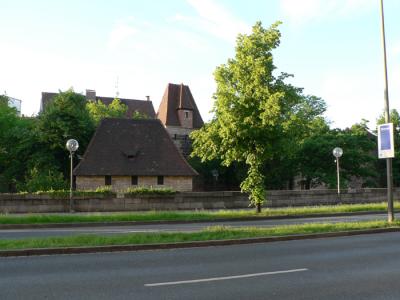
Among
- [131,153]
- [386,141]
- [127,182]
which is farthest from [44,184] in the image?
[386,141]

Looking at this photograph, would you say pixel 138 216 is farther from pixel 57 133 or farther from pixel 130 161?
pixel 57 133

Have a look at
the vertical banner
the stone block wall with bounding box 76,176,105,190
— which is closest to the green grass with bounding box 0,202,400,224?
the vertical banner

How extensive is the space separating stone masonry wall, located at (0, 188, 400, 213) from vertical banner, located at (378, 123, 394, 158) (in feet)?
36.3

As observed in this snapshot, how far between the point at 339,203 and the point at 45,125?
2532cm

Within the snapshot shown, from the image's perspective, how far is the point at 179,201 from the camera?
2466cm

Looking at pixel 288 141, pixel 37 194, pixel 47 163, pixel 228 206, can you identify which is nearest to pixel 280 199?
pixel 228 206

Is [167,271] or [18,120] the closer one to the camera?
[167,271]

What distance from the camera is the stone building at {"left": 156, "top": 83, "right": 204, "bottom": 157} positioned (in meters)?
67.1

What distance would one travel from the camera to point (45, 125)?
126ft

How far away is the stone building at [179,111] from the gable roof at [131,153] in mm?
24196

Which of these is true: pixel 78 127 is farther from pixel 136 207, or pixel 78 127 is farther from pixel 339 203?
pixel 339 203

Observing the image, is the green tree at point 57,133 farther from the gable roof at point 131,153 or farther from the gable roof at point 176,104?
the gable roof at point 176,104

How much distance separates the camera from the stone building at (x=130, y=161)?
121 ft

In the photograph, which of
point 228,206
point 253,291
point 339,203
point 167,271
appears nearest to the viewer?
point 253,291
